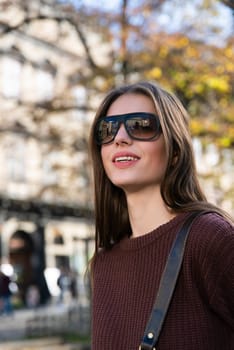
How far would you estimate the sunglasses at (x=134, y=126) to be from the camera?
6.58 ft

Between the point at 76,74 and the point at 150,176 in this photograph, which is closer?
the point at 150,176

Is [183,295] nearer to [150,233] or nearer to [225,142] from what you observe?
[150,233]

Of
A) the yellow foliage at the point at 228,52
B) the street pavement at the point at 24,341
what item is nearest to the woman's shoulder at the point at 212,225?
the yellow foliage at the point at 228,52

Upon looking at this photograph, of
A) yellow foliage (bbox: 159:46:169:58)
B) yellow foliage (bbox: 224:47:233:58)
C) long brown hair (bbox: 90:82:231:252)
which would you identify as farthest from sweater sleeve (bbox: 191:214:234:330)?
yellow foliage (bbox: 159:46:169:58)

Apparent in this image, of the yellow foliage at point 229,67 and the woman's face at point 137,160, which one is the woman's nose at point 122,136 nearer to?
the woman's face at point 137,160

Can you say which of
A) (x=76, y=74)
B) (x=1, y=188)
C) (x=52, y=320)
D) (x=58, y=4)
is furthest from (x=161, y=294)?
(x=1, y=188)

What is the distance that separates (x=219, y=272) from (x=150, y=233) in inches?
11.6

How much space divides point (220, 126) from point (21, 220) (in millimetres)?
22857

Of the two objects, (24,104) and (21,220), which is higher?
(24,104)

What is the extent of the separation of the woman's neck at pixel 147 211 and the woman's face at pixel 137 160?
27 millimetres

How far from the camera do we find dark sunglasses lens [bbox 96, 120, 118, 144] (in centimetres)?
208

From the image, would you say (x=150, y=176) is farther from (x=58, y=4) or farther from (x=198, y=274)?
(x=58, y=4)

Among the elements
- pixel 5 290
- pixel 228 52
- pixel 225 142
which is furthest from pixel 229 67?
pixel 5 290

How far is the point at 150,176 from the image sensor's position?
200 centimetres
